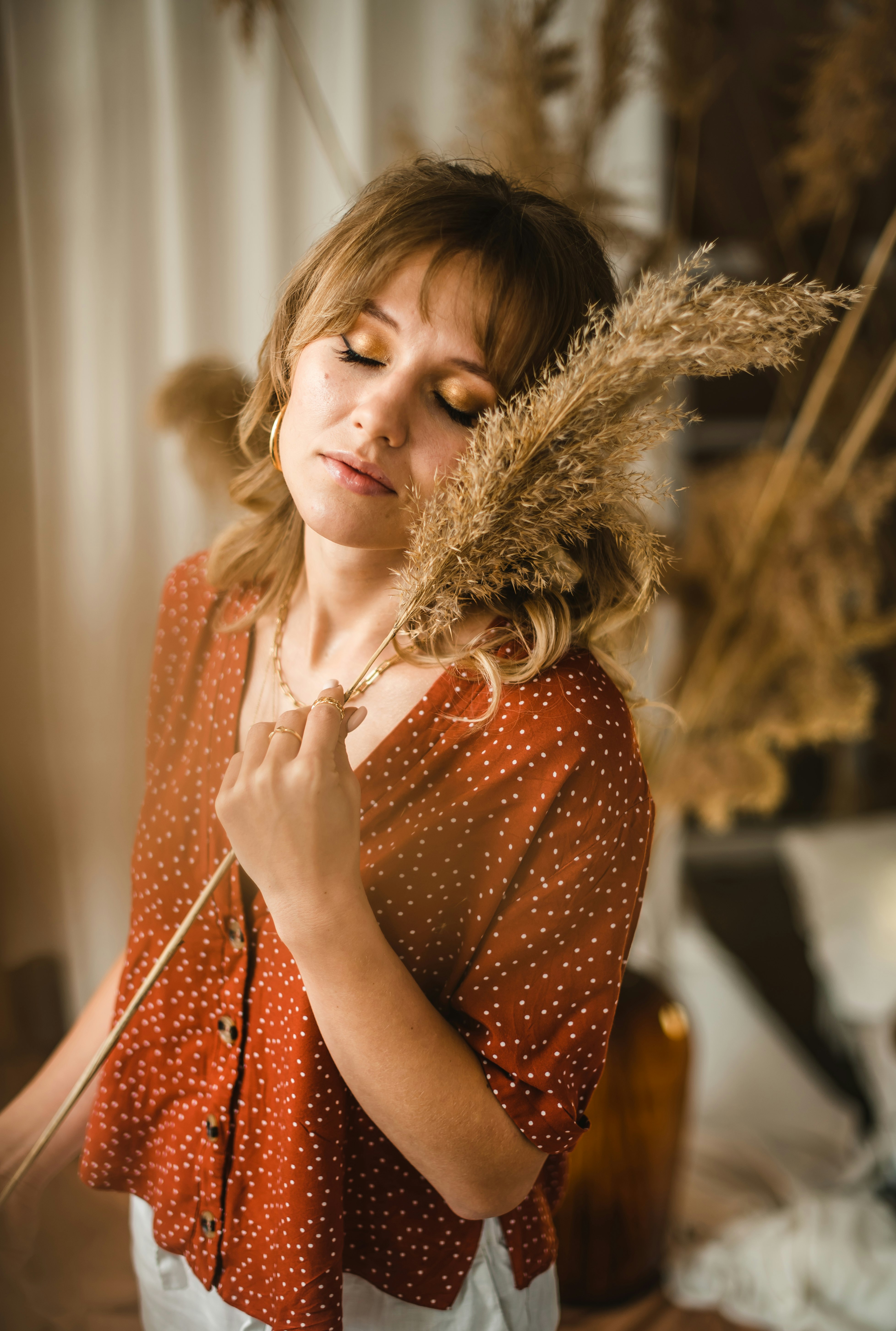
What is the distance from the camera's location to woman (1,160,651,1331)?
54 cm

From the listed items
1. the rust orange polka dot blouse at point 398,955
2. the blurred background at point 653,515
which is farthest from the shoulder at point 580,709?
the blurred background at point 653,515

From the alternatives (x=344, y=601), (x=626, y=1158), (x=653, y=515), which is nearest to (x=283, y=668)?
(x=344, y=601)

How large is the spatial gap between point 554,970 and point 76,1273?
1.64ft

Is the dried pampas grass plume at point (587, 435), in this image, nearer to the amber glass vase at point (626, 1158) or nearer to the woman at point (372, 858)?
the woman at point (372, 858)

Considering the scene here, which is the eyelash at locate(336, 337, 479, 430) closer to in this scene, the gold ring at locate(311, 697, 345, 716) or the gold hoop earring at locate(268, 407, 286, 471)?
the gold hoop earring at locate(268, 407, 286, 471)

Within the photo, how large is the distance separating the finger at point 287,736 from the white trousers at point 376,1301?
0.47 m

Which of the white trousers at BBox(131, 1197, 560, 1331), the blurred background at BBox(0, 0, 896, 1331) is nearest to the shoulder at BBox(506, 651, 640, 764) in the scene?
the blurred background at BBox(0, 0, 896, 1331)

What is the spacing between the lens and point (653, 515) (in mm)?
1242

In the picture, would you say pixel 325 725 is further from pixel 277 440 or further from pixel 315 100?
pixel 315 100

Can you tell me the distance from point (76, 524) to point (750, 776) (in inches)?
46.9

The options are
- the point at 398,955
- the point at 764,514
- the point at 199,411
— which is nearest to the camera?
the point at 398,955

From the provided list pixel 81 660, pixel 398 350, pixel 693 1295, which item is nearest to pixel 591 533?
pixel 398 350

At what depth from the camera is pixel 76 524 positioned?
2.41ft

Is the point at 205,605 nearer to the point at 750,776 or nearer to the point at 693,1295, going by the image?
the point at 750,776
